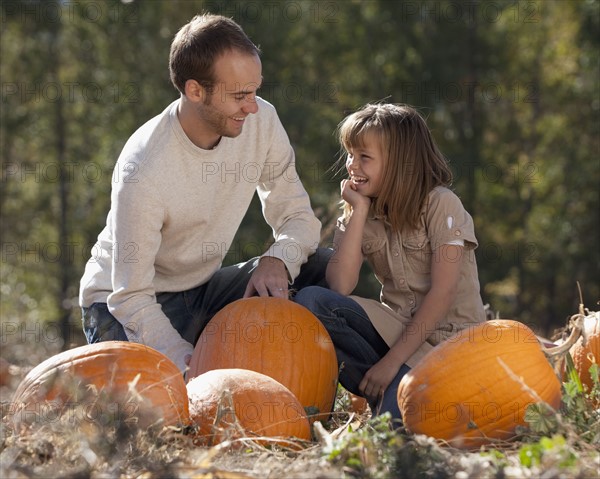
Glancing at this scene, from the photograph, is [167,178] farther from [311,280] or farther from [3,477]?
[3,477]

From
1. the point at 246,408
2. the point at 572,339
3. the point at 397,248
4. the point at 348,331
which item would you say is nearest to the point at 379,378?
the point at 348,331

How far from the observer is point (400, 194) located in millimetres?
3859

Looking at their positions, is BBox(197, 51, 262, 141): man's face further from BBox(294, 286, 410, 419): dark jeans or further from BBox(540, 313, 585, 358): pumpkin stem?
BBox(540, 313, 585, 358): pumpkin stem

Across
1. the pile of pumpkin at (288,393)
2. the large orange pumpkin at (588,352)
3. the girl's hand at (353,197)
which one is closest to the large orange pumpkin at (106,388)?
the pile of pumpkin at (288,393)

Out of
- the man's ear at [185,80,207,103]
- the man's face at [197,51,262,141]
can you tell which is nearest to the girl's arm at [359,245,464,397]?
the man's face at [197,51,262,141]

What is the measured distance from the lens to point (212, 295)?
431 cm

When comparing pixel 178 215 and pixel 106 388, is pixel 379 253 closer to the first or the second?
pixel 178 215

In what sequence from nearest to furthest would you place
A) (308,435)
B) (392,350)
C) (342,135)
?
(308,435) → (392,350) → (342,135)

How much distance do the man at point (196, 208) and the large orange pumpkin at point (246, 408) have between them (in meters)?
0.64

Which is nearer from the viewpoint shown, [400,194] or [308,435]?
[308,435]

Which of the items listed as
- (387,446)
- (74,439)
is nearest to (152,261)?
(74,439)

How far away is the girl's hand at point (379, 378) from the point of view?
12.1 feet

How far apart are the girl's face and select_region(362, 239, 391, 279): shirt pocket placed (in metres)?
0.23

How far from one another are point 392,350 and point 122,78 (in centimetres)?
1205
